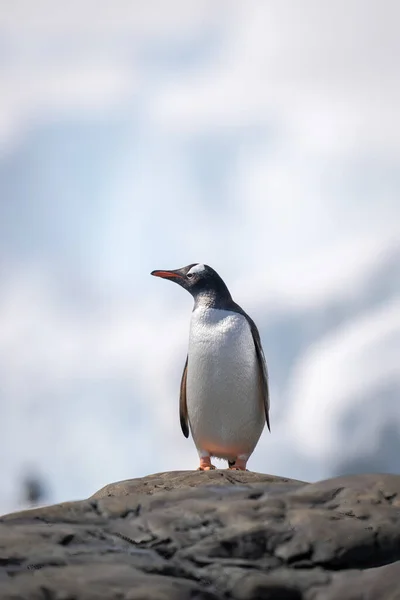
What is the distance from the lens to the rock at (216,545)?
3.80 meters

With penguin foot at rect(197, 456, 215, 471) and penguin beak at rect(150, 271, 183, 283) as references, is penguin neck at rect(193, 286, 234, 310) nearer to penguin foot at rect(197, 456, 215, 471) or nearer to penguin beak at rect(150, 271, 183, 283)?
penguin beak at rect(150, 271, 183, 283)

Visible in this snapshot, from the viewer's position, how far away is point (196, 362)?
10305mm

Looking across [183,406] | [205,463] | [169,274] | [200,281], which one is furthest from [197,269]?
[205,463]

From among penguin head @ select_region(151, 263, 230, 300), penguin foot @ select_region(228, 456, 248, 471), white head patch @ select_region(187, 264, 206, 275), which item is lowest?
penguin foot @ select_region(228, 456, 248, 471)

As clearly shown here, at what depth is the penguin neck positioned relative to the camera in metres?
10.4

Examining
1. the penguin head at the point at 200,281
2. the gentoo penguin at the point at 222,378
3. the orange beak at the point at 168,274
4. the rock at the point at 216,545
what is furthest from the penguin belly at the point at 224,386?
the rock at the point at 216,545

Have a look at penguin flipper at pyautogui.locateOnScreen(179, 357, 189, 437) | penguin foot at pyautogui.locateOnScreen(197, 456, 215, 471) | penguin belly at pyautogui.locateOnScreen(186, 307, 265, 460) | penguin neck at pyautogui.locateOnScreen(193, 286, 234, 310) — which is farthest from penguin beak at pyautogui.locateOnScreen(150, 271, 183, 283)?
penguin foot at pyautogui.locateOnScreen(197, 456, 215, 471)

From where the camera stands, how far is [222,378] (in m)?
10.1

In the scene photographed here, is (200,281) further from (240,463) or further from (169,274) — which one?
(240,463)

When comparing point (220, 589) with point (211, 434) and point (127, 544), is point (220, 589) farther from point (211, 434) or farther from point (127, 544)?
point (211, 434)

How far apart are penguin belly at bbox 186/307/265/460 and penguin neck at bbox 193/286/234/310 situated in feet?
0.30

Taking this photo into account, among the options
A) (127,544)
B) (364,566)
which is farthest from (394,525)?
(127,544)

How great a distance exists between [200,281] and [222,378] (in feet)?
4.04

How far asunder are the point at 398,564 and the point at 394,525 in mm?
445
